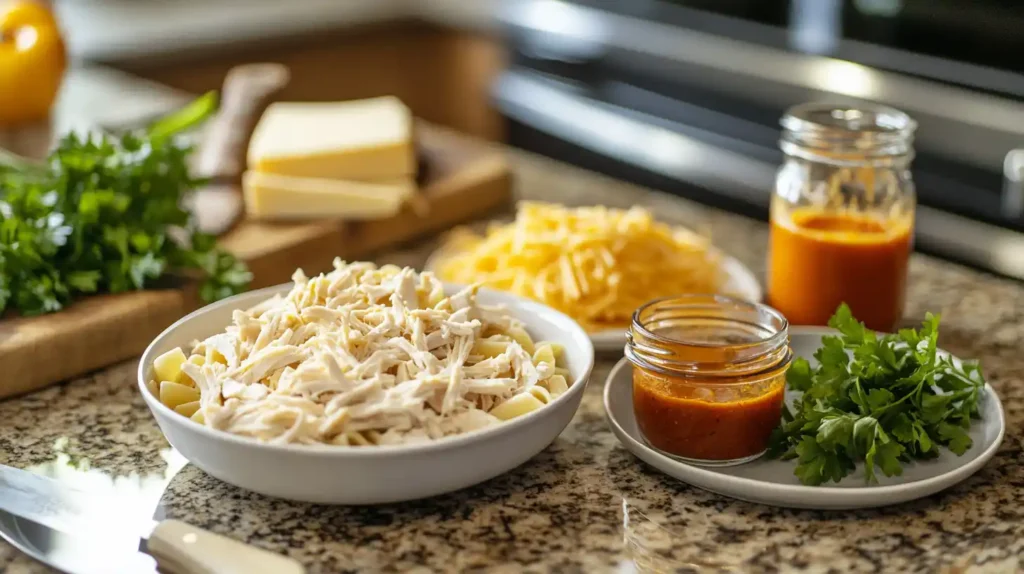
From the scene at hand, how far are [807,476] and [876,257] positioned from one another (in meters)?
0.43

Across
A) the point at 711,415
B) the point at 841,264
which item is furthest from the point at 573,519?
the point at 841,264

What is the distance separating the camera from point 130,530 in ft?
3.28

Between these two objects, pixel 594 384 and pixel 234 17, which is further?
pixel 234 17

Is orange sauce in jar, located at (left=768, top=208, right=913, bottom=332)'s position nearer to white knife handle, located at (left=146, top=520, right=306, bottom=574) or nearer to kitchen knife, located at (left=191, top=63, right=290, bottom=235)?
white knife handle, located at (left=146, top=520, right=306, bottom=574)

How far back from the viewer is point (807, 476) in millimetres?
1033

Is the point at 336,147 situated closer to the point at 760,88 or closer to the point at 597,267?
the point at 597,267

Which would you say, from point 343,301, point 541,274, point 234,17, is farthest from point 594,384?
point 234,17

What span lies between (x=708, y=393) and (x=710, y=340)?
0.15m

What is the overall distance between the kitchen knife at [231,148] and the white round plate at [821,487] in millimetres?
885

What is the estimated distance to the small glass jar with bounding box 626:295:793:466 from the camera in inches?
41.8

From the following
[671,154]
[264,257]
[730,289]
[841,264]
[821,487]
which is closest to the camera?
[821,487]

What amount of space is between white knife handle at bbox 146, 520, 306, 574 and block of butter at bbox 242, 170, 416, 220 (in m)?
0.88

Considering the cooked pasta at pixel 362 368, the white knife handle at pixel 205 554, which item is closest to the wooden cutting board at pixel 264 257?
the cooked pasta at pixel 362 368

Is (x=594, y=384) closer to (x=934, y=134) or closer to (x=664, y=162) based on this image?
(x=934, y=134)
